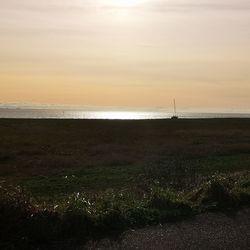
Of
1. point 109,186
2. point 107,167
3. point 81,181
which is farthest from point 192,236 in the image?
point 107,167

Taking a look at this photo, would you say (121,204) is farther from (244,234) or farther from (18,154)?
(18,154)

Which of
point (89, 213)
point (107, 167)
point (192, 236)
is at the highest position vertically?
point (89, 213)

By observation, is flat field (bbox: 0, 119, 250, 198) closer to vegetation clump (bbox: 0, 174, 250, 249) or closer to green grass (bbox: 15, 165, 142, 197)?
green grass (bbox: 15, 165, 142, 197)

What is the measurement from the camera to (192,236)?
9.42m

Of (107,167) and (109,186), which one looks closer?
(109,186)

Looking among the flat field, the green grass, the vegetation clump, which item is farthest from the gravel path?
the green grass

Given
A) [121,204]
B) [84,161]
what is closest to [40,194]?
[121,204]

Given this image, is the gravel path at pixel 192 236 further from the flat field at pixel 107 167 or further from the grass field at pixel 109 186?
the flat field at pixel 107 167

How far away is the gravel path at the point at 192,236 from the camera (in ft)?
28.7

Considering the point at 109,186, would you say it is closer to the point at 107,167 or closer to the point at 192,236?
the point at 107,167

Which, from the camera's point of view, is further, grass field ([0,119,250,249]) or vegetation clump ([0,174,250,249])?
grass field ([0,119,250,249])

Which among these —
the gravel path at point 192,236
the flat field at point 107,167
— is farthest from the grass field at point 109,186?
the gravel path at point 192,236

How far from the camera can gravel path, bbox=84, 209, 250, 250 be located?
8.75m

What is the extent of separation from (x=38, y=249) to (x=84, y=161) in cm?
2180
